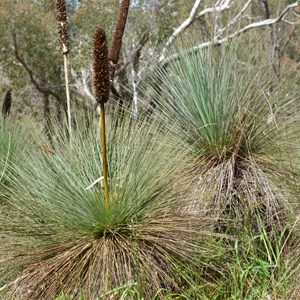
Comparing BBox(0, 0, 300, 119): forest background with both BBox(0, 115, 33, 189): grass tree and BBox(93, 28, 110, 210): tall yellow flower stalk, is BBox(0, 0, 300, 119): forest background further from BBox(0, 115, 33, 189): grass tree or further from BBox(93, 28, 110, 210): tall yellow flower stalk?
BBox(93, 28, 110, 210): tall yellow flower stalk

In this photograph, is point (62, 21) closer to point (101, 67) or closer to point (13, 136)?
point (13, 136)

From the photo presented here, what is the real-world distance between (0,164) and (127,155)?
1246 mm

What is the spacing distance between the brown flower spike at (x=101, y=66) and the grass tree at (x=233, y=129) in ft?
3.10

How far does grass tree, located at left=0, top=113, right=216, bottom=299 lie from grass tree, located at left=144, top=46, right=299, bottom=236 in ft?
1.25

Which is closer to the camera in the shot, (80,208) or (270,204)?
(80,208)

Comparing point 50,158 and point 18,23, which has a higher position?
point 50,158

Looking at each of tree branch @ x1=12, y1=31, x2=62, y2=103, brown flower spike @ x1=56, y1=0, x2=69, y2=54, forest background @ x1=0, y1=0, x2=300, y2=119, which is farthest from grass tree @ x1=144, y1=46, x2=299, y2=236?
tree branch @ x1=12, y1=31, x2=62, y2=103

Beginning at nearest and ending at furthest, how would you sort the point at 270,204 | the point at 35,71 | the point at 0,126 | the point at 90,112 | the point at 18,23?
the point at 270,204 → the point at 90,112 → the point at 0,126 → the point at 18,23 → the point at 35,71

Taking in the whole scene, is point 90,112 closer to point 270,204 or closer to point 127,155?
point 127,155

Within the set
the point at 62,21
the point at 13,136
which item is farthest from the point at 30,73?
the point at 62,21

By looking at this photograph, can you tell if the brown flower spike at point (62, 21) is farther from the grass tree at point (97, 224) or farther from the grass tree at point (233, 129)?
the grass tree at point (97, 224)

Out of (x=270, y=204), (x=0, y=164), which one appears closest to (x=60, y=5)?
(x=0, y=164)

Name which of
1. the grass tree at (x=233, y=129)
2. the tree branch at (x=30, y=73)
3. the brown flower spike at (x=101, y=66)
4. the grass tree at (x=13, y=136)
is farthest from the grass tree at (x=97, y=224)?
the tree branch at (x=30, y=73)

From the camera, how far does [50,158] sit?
3.50m
